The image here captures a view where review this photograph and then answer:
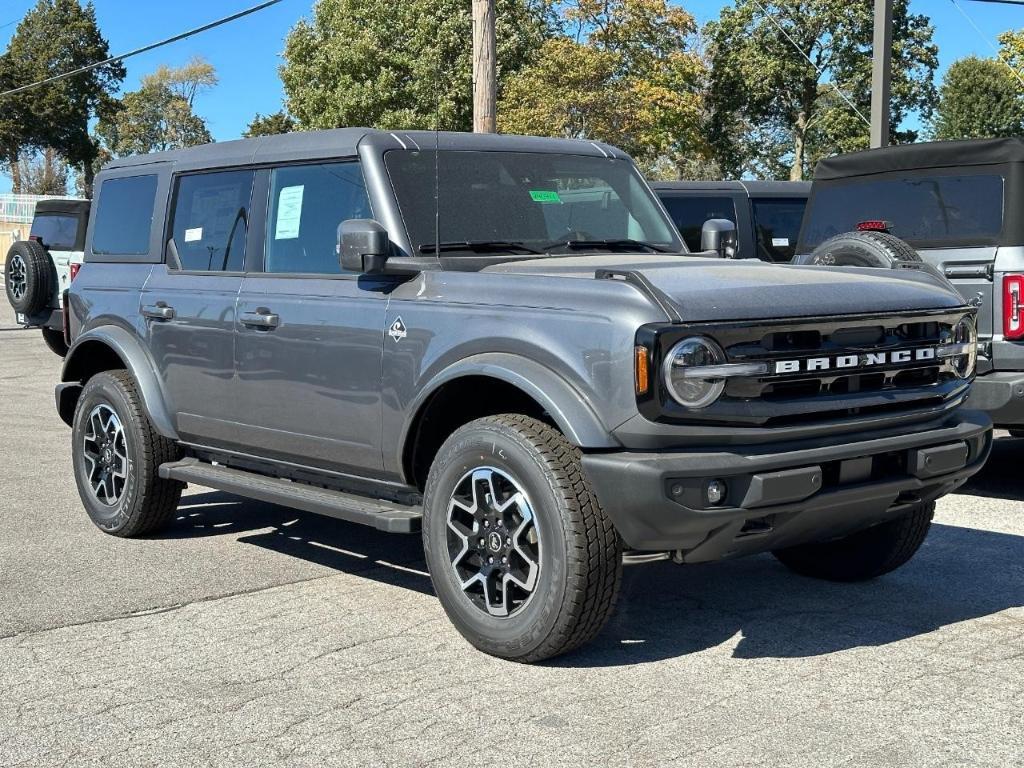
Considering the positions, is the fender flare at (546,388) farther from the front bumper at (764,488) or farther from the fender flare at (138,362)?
the fender flare at (138,362)

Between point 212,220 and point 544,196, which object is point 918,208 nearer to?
point 544,196

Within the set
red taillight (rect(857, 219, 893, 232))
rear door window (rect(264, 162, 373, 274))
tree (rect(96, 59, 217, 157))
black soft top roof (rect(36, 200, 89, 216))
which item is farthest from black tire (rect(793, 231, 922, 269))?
tree (rect(96, 59, 217, 157))

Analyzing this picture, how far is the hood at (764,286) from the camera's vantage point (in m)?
4.44

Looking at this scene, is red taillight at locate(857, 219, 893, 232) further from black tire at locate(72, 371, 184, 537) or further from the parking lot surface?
black tire at locate(72, 371, 184, 537)

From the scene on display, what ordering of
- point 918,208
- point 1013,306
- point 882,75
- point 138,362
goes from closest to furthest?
point 138,362
point 1013,306
point 918,208
point 882,75

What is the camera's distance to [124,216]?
721cm

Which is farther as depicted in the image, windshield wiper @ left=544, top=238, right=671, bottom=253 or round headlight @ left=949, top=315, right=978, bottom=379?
windshield wiper @ left=544, top=238, right=671, bottom=253

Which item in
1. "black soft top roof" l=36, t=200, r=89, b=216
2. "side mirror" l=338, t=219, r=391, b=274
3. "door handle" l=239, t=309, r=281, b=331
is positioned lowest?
"door handle" l=239, t=309, r=281, b=331

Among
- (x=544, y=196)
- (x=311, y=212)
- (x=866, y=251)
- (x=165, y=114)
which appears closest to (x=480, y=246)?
(x=544, y=196)

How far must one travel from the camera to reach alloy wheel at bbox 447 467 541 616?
4.66 m

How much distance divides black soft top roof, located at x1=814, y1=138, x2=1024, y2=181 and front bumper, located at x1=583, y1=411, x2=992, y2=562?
390 centimetres

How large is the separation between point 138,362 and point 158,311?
308mm

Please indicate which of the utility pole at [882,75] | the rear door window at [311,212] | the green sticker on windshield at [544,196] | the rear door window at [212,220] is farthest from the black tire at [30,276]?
the utility pole at [882,75]

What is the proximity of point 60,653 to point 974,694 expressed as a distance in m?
3.26
